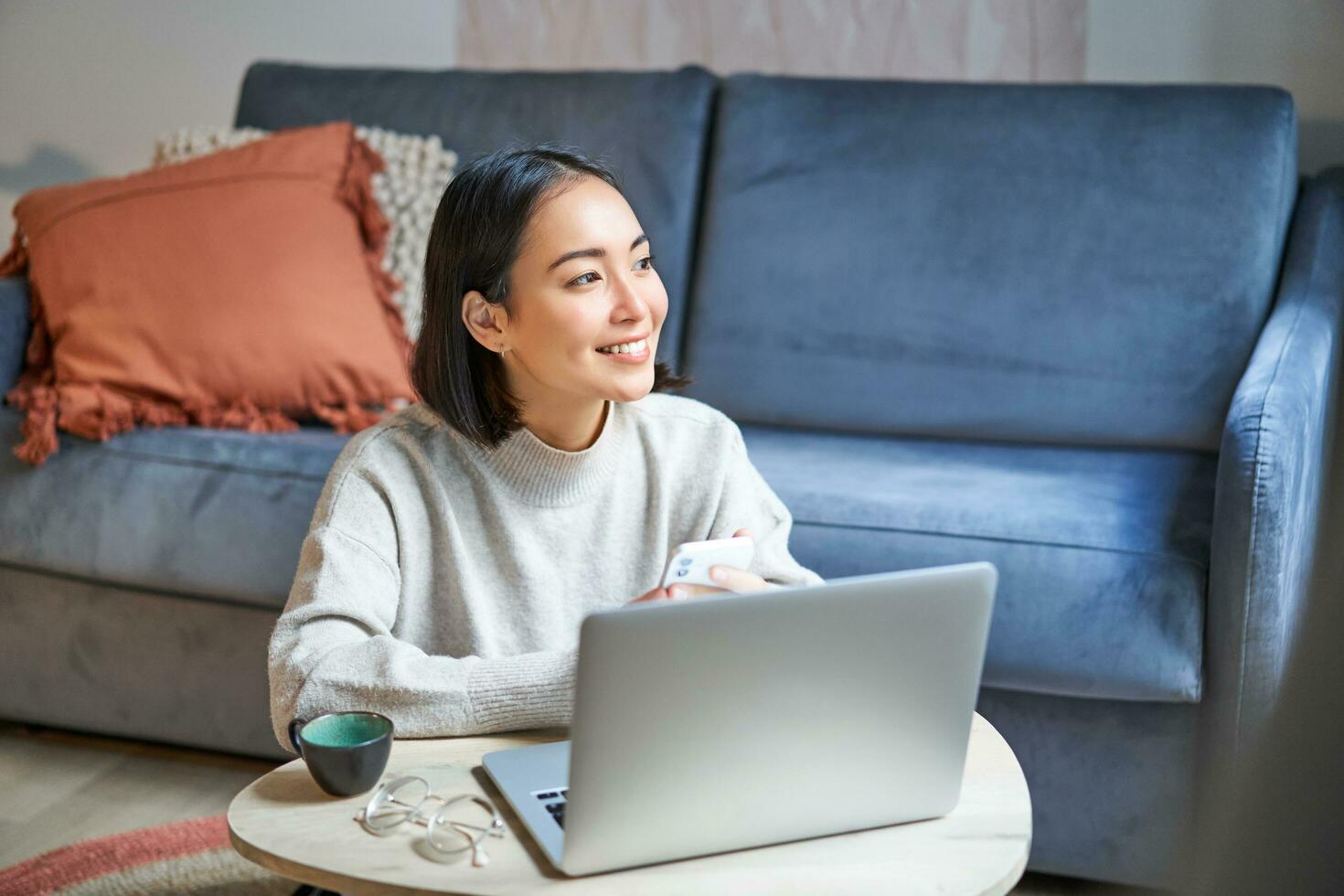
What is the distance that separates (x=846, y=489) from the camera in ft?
5.70

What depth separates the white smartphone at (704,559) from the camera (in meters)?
1.06

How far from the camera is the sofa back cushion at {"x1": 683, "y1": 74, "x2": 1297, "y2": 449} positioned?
2.01 m

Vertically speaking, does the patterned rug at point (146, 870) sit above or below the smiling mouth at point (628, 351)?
below

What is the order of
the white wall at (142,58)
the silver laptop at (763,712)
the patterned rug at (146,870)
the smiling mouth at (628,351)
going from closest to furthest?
the silver laptop at (763,712)
the smiling mouth at (628,351)
the patterned rug at (146,870)
the white wall at (142,58)

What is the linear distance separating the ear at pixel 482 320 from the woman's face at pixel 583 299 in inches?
0.6

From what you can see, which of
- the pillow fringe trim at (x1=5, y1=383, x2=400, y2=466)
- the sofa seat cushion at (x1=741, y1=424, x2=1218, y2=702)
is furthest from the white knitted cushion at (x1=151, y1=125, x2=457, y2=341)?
the sofa seat cushion at (x1=741, y1=424, x2=1218, y2=702)

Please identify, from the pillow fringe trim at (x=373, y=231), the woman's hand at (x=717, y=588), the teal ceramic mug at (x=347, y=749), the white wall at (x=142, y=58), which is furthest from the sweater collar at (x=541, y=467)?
the white wall at (x=142, y=58)

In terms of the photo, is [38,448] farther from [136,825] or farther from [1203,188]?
[1203,188]

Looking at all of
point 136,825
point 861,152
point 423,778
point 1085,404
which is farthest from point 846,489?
point 136,825

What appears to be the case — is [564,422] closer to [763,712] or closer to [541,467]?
[541,467]

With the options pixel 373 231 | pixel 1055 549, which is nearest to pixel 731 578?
pixel 1055 549

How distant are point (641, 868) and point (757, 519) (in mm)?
605

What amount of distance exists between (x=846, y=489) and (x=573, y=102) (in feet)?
3.13

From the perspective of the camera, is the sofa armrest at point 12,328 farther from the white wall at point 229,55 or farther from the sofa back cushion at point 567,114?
the white wall at point 229,55
